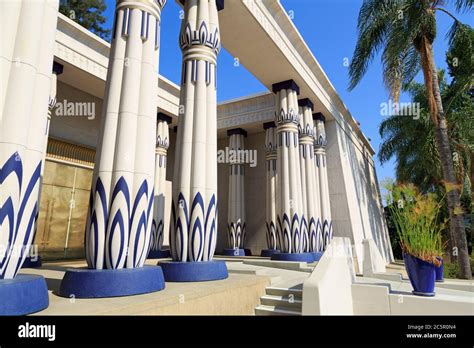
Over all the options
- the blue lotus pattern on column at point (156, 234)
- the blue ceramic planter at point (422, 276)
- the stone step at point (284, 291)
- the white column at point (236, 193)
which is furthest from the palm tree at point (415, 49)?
the blue lotus pattern on column at point (156, 234)

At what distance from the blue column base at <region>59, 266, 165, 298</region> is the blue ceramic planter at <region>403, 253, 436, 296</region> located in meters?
4.40

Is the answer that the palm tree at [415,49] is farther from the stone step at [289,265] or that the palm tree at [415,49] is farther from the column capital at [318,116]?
the stone step at [289,265]

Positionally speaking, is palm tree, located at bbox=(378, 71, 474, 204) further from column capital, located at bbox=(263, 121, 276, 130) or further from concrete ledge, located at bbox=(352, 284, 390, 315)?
concrete ledge, located at bbox=(352, 284, 390, 315)

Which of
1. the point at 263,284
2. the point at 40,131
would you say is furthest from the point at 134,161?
the point at 263,284

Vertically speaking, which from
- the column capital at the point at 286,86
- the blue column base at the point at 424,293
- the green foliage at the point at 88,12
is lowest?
the blue column base at the point at 424,293

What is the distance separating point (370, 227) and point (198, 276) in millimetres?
14984

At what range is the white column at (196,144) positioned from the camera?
5723mm

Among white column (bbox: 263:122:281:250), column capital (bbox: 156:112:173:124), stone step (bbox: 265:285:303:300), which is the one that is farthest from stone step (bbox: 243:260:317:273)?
column capital (bbox: 156:112:173:124)

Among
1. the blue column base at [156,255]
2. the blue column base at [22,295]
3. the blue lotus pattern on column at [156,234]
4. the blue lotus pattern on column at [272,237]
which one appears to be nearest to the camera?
the blue column base at [22,295]

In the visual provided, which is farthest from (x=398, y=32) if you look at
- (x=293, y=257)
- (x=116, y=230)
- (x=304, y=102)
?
(x=116, y=230)

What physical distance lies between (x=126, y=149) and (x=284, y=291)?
3.48 m

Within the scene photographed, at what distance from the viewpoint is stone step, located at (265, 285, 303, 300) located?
5.14m

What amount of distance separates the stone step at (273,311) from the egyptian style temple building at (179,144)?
1349 millimetres
